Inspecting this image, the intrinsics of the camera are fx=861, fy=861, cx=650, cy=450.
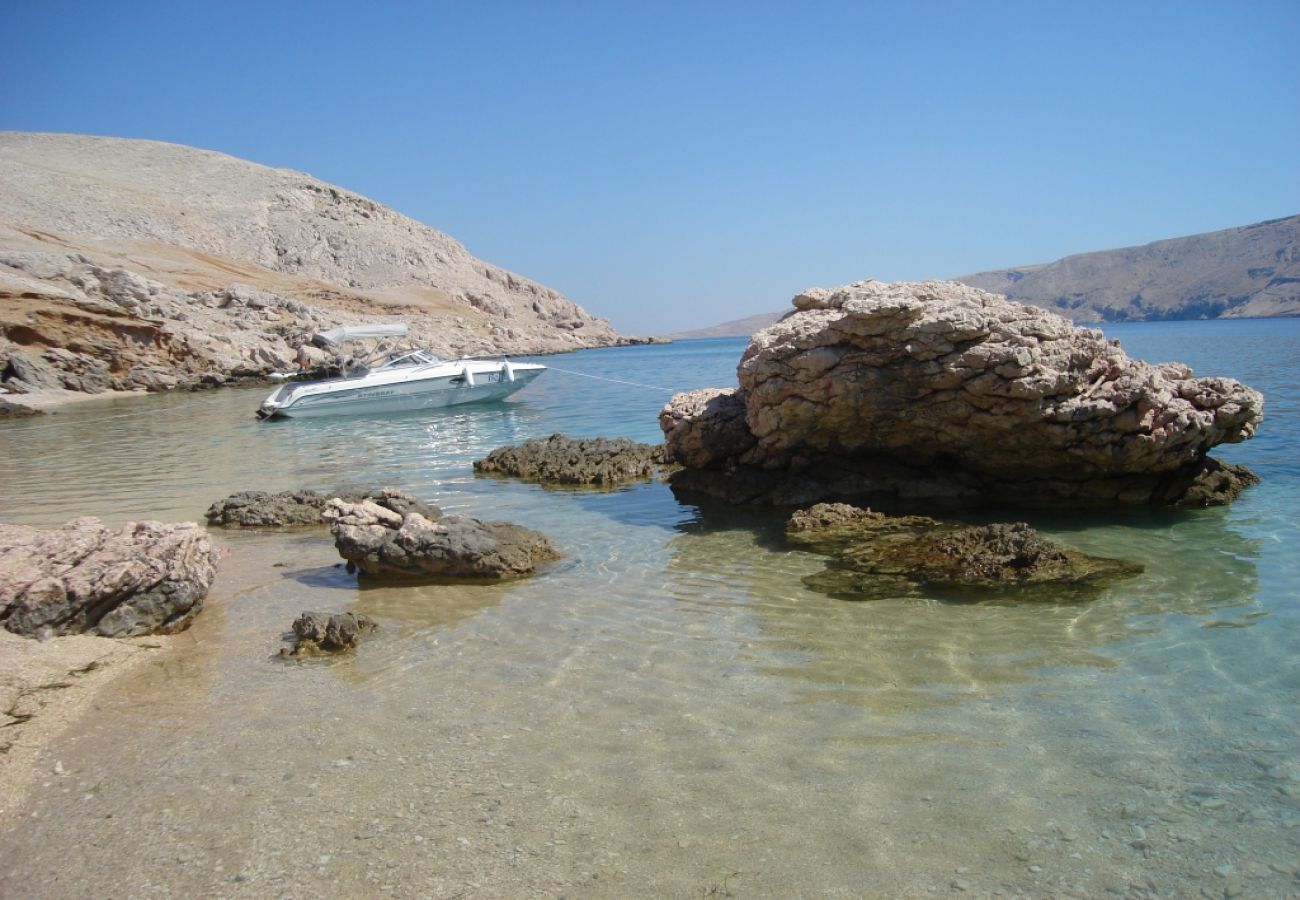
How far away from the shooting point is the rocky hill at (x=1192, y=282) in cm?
13562

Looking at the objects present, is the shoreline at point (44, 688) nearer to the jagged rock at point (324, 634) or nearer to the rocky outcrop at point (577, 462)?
the jagged rock at point (324, 634)

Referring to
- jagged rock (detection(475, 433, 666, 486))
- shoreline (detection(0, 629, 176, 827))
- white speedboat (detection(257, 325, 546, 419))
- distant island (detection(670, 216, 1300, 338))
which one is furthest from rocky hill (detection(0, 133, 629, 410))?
distant island (detection(670, 216, 1300, 338))

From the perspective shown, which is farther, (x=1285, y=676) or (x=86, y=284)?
(x=86, y=284)

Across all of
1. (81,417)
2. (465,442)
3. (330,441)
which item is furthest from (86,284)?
(465,442)

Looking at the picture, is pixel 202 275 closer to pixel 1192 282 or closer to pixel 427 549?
pixel 427 549

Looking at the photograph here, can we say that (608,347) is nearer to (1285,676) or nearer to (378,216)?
(378,216)

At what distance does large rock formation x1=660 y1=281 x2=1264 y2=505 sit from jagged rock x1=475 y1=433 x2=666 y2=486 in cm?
267

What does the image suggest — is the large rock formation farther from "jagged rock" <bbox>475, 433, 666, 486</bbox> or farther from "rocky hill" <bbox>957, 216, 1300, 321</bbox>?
"rocky hill" <bbox>957, 216, 1300, 321</bbox>

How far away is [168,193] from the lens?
79312mm

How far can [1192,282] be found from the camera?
15750 centimetres

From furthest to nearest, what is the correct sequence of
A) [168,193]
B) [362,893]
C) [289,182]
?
[289,182] < [168,193] < [362,893]

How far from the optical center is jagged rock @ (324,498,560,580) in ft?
25.2

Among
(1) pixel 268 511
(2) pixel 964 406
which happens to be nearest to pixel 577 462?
(1) pixel 268 511

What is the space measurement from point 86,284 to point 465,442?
97.0ft
